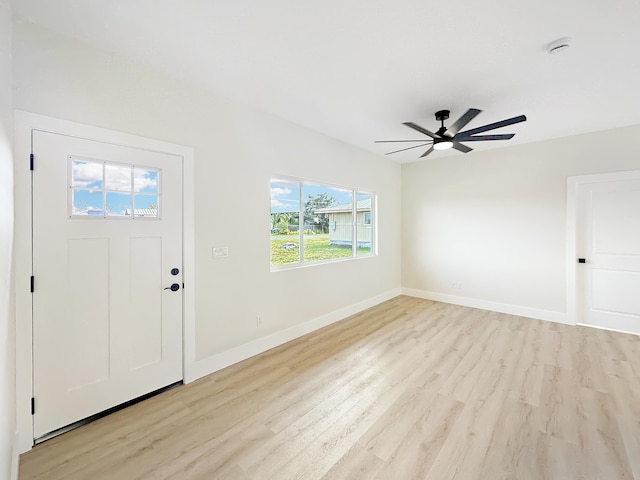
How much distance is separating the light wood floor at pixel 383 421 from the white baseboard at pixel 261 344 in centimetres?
11

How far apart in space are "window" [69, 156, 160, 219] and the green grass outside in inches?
57.5

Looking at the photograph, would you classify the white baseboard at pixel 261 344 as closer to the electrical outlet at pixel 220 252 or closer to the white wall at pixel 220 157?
the white wall at pixel 220 157

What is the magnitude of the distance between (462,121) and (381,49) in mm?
1142

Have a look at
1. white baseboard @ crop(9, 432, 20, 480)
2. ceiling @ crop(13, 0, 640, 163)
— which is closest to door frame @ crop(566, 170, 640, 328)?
ceiling @ crop(13, 0, 640, 163)

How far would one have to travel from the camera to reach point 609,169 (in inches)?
151

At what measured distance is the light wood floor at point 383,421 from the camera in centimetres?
169

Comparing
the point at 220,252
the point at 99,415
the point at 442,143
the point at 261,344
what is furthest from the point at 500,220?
the point at 99,415

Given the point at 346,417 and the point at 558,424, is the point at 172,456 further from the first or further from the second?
the point at 558,424

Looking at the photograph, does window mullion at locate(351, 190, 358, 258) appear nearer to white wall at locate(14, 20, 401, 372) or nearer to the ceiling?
white wall at locate(14, 20, 401, 372)

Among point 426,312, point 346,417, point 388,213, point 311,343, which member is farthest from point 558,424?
point 388,213

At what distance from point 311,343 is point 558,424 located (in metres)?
2.38

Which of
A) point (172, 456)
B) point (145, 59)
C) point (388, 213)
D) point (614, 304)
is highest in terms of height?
point (145, 59)

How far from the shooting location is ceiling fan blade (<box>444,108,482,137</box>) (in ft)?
8.28

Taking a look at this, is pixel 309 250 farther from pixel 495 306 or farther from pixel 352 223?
pixel 495 306
